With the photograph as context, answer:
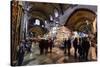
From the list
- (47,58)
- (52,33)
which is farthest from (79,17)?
(47,58)

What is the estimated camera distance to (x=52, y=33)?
1921 millimetres

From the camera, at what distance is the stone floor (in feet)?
6.05

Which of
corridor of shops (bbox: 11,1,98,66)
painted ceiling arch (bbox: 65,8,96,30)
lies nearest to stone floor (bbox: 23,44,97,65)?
corridor of shops (bbox: 11,1,98,66)

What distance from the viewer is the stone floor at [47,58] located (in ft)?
6.05

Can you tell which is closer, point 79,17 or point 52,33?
point 52,33

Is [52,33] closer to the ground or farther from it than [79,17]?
closer to the ground

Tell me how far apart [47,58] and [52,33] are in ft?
0.82

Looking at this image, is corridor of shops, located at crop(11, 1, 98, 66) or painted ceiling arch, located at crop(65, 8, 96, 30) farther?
painted ceiling arch, located at crop(65, 8, 96, 30)

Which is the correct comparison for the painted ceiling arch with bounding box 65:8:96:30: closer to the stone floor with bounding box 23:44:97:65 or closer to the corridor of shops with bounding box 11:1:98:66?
the corridor of shops with bounding box 11:1:98:66

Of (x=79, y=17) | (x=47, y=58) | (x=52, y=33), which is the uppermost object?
(x=79, y=17)

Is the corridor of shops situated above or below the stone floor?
above

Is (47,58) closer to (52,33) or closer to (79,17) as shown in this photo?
(52,33)

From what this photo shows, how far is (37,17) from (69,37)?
1.28ft

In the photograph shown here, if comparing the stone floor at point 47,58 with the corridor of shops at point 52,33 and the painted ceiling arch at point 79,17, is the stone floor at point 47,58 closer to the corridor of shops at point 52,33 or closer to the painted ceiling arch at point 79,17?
the corridor of shops at point 52,33
